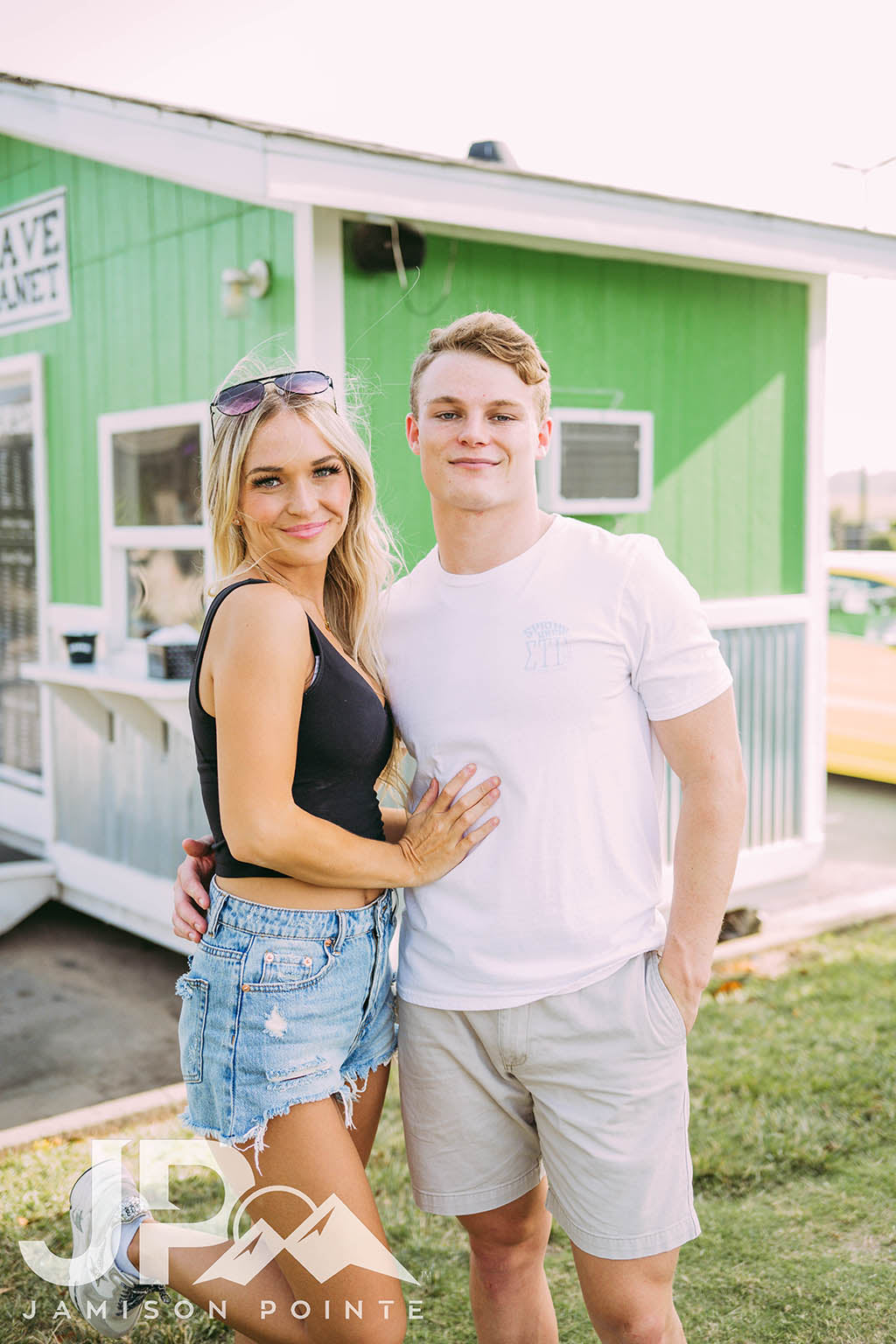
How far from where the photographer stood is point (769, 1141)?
12.6 ft

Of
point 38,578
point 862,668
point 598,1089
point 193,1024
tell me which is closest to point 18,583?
point 38,578

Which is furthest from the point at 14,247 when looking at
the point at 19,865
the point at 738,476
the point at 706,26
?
the point at 706,26

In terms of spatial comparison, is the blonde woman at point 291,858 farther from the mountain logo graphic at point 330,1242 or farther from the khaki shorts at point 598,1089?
the khaki shorts at point 598,1089

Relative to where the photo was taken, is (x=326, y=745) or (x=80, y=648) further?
(x=80, y=648)

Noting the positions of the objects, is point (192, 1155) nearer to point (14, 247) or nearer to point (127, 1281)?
point (127, 1281)

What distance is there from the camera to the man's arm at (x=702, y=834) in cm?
217

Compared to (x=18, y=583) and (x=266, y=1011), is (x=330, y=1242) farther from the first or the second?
(x=18, y=583)

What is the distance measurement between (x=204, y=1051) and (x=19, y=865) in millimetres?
4497

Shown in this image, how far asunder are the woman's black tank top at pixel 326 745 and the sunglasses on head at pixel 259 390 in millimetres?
321

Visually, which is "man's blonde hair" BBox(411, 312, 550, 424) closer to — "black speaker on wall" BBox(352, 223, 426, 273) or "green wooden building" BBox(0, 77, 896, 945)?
"green wooden building" BBox(0, 77, 896, 945)

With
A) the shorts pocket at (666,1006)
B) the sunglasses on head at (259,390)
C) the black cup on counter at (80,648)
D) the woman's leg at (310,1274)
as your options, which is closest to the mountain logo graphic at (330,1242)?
the woman's leg at (310,1274)

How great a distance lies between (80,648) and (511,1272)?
13.3ft

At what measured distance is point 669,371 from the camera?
5797 millimetres

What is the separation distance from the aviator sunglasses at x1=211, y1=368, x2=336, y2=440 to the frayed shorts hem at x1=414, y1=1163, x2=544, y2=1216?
147 cm
